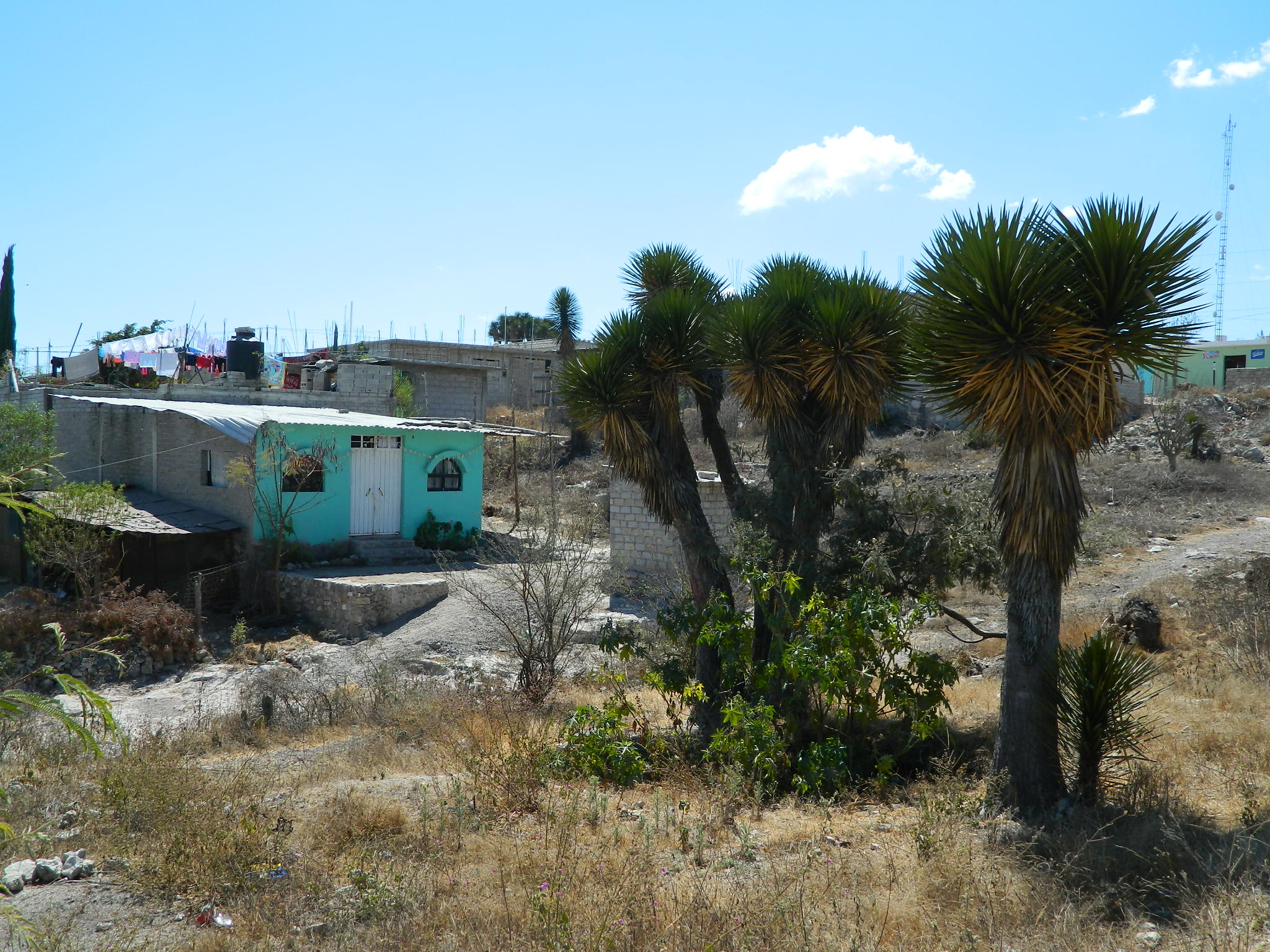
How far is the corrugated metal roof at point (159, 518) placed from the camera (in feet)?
58.8

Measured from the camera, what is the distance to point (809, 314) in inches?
346

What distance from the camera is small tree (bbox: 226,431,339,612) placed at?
1936 cm

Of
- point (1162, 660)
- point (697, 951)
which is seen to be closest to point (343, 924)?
point (697, 951)

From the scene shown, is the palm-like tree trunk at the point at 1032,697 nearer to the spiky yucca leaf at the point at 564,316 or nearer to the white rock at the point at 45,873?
the white rock at the point at 45,873

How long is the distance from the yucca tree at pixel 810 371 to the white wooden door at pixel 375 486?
15.0 m

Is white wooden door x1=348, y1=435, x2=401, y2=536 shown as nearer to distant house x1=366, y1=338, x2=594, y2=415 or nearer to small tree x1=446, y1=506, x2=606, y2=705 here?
small tree x1=446, y1=506, x2=606, y2=705

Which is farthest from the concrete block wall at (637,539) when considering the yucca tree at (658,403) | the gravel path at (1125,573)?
the yucca tree at (658,403)

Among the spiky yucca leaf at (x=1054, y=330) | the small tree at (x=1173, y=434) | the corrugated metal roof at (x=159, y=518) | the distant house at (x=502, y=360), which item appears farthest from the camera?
the distant house at (x=502, y=360)

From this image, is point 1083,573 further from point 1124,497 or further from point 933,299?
point 933,299

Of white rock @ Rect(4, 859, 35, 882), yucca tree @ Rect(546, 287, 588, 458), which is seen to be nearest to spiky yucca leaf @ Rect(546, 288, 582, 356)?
yucca tree @ Rect(546, 287, 588, 458)

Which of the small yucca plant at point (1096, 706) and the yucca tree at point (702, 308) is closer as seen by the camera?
the small yucca plant at point (1096, 706)

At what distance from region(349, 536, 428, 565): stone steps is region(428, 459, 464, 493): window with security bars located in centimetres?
175

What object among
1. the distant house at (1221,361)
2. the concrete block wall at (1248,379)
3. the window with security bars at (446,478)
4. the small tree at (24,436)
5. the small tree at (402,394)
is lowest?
the window with security bars at (446,478)

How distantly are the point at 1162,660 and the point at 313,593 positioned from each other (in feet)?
50.8
